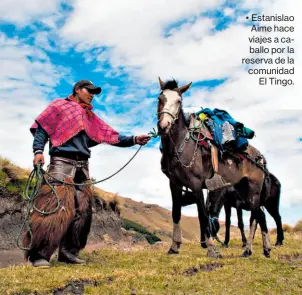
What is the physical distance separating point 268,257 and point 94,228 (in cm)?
1236

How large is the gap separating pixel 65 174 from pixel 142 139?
1773 mm

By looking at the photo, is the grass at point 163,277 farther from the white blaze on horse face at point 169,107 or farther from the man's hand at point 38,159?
the white blaze on horse face at point 169,107

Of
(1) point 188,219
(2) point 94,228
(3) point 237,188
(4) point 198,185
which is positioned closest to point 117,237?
(2) point 94,228

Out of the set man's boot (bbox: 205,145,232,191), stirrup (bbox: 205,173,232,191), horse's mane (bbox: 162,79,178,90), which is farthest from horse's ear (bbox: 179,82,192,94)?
stirrup (bbox: 205,173,232,191)

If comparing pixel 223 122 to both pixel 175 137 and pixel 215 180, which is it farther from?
pixel 175 137

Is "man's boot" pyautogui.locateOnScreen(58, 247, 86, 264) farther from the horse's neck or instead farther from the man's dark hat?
the man's dark hat

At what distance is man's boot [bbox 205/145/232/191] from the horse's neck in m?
1.02

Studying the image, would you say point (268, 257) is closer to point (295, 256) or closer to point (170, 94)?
point (295, 256)

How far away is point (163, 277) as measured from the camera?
19.9 feet

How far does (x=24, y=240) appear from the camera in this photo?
6.80 meters

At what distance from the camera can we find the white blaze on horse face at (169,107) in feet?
24.1

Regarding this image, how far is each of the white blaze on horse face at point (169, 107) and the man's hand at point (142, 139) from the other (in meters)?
0.64

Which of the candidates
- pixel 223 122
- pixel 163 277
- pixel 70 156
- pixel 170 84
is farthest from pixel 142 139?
pixel 163 277

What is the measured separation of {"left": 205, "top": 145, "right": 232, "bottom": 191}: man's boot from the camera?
8510 mm
